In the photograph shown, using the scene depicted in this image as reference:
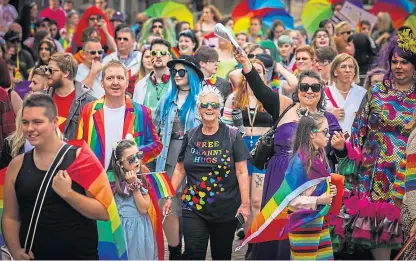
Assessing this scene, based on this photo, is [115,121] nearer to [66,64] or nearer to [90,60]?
[66,64]

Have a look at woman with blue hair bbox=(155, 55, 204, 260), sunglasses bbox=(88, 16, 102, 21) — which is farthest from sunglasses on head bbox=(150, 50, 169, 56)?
sunglasses bbox=(88, 16, 102, 21)

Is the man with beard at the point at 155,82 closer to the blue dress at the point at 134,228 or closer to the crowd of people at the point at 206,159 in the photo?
the crowd of people at the point at 206,159

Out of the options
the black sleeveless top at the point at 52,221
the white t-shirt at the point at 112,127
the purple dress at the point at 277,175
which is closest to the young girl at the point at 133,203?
the white t-shirt at the point at 112,127

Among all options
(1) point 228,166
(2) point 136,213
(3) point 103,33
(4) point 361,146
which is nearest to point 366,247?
(4) point 361,146

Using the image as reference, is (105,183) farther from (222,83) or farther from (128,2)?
(128,2)

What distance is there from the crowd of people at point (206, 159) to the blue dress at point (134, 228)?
0.01 metres

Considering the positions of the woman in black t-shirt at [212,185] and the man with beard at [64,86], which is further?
the man with beard at [64,86]

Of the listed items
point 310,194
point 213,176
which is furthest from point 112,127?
point 310,194

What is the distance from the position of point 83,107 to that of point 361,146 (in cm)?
256

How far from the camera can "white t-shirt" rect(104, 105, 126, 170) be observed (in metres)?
8.81

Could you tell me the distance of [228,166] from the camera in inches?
352

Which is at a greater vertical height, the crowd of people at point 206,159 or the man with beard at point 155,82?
the man with beard at point 155,82

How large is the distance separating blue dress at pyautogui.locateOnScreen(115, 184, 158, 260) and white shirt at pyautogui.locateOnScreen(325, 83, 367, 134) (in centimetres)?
344

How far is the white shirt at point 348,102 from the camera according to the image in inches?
442
